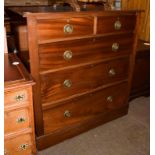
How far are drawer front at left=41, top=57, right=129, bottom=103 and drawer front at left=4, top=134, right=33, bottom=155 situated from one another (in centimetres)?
30

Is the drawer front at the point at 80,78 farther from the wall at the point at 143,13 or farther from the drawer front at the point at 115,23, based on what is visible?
the wall at the point at 143,13

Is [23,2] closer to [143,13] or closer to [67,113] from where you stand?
[67,113]

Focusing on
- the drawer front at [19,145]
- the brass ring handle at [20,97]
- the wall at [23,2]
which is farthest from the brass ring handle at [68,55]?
the wall at [23,2]

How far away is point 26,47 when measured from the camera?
136 centimetres

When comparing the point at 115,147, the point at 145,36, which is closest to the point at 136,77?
the point at 145,36

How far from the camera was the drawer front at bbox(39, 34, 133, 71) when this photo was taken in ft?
4.45

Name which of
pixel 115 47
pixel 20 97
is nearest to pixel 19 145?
pixel 20 97

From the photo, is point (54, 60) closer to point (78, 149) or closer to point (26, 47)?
point (26, 47)

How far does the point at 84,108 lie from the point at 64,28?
73 centimetres

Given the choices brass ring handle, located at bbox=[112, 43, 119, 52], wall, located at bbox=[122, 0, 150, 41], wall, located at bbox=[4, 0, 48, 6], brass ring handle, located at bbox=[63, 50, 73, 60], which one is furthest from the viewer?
wall, located at bbox=[122, 0, 150, 41]

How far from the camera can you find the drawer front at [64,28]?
1271 millimetres

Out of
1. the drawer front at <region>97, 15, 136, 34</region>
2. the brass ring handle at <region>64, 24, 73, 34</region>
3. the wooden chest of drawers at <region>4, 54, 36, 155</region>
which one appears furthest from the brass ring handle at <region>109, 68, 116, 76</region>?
the wooden chest of drawers at <region>4, 54, 36, 155</region>

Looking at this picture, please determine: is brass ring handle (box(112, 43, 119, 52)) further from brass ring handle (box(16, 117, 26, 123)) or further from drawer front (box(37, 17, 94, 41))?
brass ring handle (box(16, 117, 26, 123))

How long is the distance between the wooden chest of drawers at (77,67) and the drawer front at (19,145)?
15 cm
